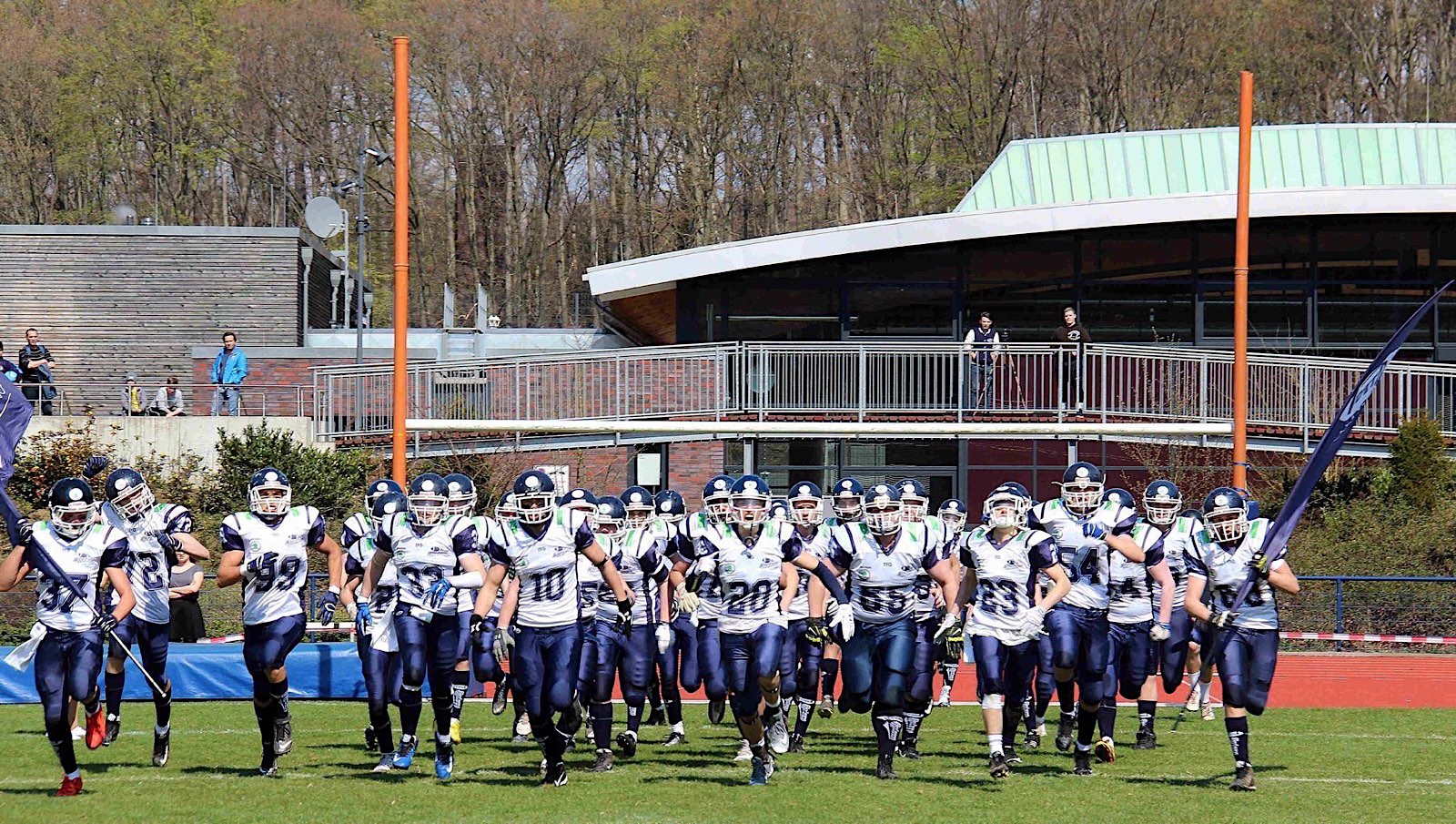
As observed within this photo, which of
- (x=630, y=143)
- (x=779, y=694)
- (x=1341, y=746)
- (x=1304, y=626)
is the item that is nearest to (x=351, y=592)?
(x=779, y=694)

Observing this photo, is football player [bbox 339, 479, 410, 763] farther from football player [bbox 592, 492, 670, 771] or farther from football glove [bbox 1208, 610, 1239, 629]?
football glove [bbox 1208, 610, 1239, 629]

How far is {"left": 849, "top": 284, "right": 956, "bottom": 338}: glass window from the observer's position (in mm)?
28609

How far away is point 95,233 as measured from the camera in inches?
1430

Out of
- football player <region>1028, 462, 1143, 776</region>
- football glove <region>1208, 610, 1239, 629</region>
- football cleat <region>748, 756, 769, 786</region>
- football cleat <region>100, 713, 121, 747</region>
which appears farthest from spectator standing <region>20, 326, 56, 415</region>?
football glove <region>1208, 610, 1239, 629</region>

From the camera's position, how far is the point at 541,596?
11070mm

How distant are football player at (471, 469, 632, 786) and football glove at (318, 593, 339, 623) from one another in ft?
5.56

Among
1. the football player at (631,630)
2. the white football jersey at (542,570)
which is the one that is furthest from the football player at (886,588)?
the white football jersey at (542,570)

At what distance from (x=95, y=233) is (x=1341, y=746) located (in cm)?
2946

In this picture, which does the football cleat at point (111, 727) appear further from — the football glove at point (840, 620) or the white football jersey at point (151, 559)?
the football glove at point (840, 620)

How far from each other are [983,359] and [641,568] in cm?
1352

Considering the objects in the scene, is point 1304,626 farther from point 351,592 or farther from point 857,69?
point 857,69

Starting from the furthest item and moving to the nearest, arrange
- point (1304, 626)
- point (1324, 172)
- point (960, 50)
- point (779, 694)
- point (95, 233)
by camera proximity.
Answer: point (960, 50) → point (95, 233) → point (1324, 172) → point (1304, 626) → point (779, 694)

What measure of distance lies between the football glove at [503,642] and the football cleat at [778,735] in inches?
73.8

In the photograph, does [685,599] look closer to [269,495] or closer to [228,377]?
[269,495]
